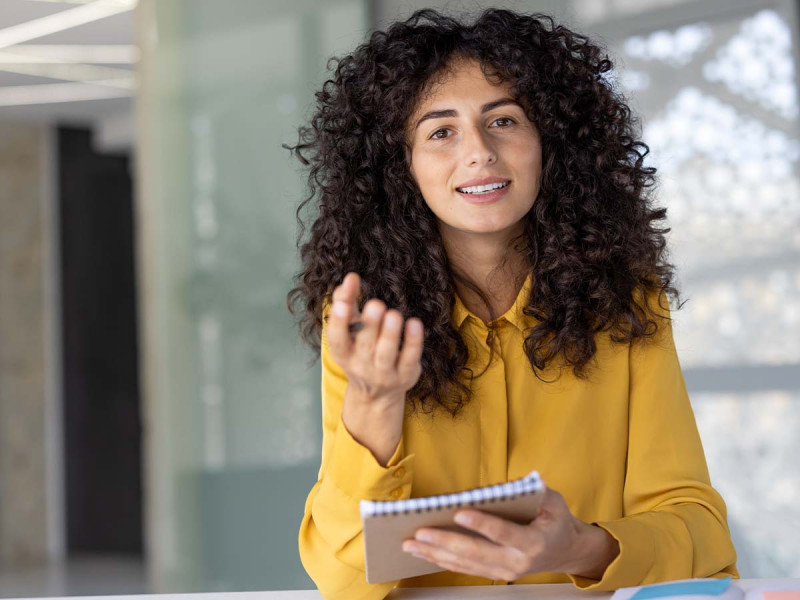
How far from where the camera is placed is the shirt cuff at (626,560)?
1.17 meters

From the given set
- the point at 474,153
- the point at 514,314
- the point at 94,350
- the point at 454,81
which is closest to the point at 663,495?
the point at 514,314

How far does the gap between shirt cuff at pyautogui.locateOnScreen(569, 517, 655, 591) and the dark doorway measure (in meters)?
6.68

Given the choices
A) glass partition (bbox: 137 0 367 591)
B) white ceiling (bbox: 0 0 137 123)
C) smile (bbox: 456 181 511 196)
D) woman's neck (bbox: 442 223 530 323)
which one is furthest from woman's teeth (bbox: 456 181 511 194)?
white ceiling (bbox: 0 0 137 123)

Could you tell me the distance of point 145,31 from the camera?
3744 mm

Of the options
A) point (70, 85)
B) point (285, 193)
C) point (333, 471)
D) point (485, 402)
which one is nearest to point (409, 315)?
point (485, 402)

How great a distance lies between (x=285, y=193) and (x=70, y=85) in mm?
3327

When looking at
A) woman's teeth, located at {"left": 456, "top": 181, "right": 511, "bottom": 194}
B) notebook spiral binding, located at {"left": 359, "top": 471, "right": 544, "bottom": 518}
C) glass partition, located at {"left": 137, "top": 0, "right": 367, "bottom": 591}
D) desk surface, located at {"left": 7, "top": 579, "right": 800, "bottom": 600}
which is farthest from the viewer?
glass partition, located at {"left": 137, "top": 0, "right": 367, "bottom": 591}

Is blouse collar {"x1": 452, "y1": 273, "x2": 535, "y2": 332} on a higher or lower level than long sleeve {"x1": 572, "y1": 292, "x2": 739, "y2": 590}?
→ higher

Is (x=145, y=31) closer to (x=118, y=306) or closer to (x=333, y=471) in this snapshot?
(x=333, y=471)

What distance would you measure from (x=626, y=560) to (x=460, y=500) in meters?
0.34

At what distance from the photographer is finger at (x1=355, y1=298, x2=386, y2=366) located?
1.01 meters

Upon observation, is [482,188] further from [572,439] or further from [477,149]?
[572,439]

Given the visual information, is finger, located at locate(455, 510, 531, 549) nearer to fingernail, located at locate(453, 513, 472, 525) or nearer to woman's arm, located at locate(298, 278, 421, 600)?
fingernail, located at locate(453, 513, 472, 525)

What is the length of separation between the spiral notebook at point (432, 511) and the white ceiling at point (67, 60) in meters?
3.66
